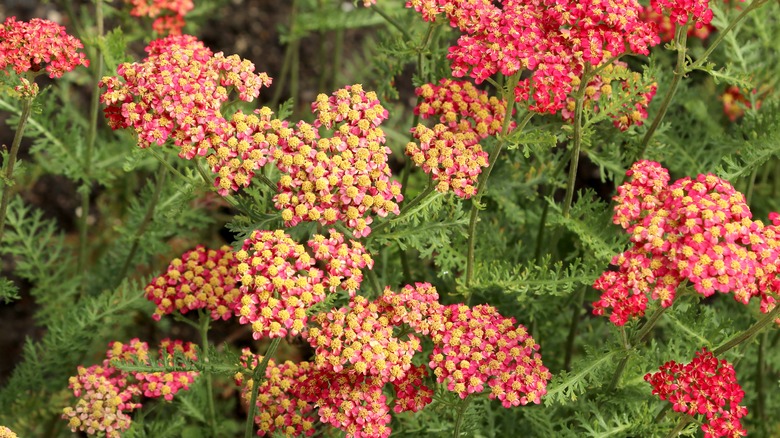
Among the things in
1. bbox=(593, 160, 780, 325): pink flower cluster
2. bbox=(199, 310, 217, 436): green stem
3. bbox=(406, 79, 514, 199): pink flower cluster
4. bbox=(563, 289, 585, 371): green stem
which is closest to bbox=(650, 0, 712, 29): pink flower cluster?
bbox=(593, 160, 780, 325): pink flower cluster

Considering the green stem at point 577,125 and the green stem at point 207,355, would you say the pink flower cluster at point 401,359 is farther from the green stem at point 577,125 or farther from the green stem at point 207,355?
Answer: the green stem at point 577,125

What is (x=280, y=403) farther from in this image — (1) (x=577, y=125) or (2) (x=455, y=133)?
(1) (x=577, y=125)

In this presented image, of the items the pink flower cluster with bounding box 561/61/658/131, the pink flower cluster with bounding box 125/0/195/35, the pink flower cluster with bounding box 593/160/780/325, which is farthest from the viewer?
the pink flower cluster with bounding box 125/0/195/35

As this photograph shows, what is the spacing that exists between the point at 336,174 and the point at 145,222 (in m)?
1.38

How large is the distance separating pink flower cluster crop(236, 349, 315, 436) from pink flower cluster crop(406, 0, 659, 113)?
115cm

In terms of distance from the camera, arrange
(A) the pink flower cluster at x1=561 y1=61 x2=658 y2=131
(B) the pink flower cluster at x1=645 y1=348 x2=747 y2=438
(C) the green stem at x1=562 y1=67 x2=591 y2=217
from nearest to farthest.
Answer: (B) the pink flower cluster at x1=645 y1=348 x2=747 y2=438, (C) the green stem at x1=562 y1=67 x2=591 y2=217, (A) the pink flower cluster at x1=561 y1=61 x2=658 y2=131

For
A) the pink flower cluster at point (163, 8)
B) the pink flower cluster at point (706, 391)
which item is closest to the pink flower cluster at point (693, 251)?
the pink flower cluster at point (706, 391)

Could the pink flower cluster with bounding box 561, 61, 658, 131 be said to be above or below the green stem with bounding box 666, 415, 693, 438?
above

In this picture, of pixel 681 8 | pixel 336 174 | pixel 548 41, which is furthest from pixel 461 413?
pixel 681 8

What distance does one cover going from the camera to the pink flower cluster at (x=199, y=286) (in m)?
3.52

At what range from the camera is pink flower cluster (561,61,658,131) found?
11.4 ft

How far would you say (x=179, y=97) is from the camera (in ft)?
10.3

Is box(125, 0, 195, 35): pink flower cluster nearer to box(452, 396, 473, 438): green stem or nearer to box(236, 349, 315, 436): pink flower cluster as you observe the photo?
box(236, 349, 315, 436): pink flower cluster

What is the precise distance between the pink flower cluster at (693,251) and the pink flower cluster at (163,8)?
2211 millimetres
